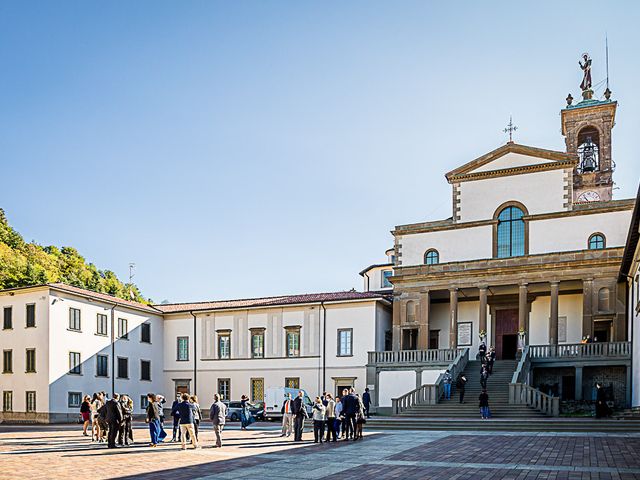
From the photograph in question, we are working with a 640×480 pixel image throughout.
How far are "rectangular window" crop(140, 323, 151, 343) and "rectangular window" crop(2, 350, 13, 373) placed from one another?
8.52 m

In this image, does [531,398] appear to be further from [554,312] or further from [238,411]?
[238,411]

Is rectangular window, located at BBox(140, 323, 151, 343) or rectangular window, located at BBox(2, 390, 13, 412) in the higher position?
rectangular window, located at BBox(140, 323, 151, 343)

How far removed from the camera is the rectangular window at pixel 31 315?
36578 millimetres

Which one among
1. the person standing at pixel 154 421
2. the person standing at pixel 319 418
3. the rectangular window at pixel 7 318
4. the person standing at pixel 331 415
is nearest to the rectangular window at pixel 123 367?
the rectangular window at pixel 7 318

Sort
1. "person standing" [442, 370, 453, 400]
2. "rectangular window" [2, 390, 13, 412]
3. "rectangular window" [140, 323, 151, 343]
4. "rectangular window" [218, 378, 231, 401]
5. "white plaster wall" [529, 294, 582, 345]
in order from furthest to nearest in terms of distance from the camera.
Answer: "rectangular window" [140, 323, 151, 343] → "rectangular window" [218, 378, 231, 401] → "rectangular window" [2, 390, 13, 412] → "white plaster wall" [529, 294, 582, 345] → "person standing" [442, 370, 453, 400]

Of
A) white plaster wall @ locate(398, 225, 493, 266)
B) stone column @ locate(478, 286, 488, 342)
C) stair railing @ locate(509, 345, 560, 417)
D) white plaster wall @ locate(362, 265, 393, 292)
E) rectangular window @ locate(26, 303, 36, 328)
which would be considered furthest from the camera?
white plaster wall @ locate(362, 265, 393, 292)

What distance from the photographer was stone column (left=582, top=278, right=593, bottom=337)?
108 ft

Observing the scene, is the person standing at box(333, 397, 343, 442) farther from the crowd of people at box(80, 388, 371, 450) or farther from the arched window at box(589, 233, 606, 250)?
the arched window at box(589, 233, 606, 250)

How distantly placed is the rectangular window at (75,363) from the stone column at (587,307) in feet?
94.0

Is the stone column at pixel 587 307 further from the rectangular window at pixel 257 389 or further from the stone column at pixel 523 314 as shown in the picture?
the rectangular window at pixel 257 389

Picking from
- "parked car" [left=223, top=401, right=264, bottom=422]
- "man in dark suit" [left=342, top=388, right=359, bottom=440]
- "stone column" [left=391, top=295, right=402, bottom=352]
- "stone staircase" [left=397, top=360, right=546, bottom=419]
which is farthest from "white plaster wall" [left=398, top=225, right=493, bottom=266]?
"man in dark suit" [left=342, top=388, right=359, bottom=440]

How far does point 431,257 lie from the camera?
38688mm

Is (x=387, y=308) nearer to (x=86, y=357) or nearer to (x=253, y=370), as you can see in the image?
(x=253, y=370)

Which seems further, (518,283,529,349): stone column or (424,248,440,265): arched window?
(424,248,440,265): arched window
